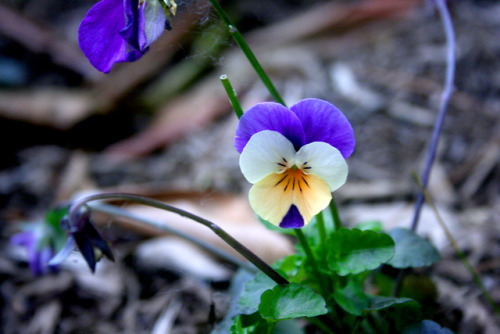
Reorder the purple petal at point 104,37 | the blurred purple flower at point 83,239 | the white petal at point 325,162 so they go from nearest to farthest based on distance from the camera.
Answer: the white petal at point 325,162 < the purple petal at point 104,37 < the blurred purple flower at point 83,239

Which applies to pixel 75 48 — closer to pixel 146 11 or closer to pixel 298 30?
pixel 298 30

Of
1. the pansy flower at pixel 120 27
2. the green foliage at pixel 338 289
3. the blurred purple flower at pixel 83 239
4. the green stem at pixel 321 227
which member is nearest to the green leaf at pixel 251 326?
the green foliage at pixel 338 289

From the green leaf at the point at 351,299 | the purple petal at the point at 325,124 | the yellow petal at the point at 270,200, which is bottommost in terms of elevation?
the green leaf at the point at 351,299

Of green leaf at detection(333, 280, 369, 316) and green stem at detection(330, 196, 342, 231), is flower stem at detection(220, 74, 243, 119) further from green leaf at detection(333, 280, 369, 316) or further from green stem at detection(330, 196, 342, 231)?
green leaf at detection(333, 280, 369, 316)

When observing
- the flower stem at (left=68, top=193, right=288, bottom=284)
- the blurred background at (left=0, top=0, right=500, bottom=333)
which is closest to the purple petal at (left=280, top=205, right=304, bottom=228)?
the flower stem at (left=68, top=193, right=288, bottom=284)

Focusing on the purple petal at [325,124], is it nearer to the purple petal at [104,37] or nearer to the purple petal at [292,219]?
the purple petal at [292,219]

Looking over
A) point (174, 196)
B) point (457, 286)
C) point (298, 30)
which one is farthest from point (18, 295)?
point (298, 30)

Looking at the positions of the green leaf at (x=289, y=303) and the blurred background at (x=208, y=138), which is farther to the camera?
the blurred background at (x=208, y=138)
